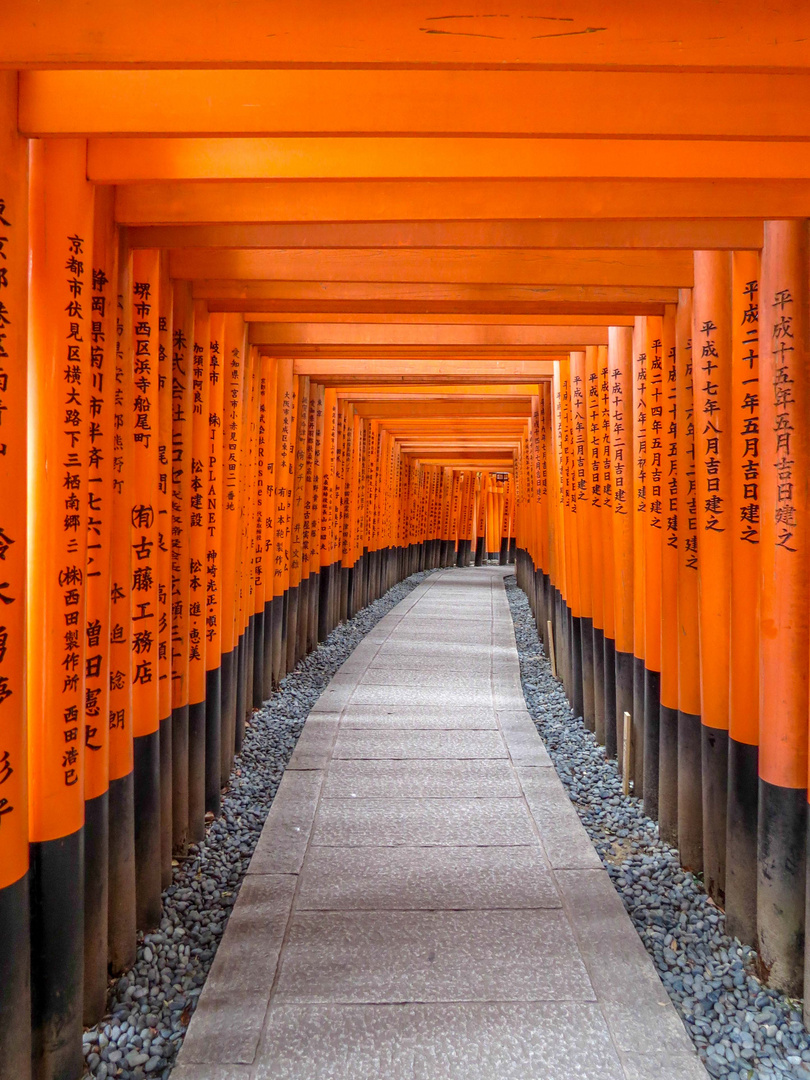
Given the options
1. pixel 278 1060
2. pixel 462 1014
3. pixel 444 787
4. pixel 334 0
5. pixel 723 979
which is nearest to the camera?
pixel 334 0

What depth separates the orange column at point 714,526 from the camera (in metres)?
3.58

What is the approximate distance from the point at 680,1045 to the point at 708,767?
4.31 feet

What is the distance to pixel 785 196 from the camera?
112 inches

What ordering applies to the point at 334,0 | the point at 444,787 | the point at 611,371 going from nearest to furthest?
1. the point at 334,0
2. the point at 444,787
3. the point at 611,371

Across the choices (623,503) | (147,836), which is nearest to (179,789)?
(147,836)

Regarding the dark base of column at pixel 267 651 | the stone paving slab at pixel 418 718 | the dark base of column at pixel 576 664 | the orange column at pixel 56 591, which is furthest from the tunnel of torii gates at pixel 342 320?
the dark base of column at pixel 267 651

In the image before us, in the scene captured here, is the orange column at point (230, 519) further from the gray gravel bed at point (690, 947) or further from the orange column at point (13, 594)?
the orange column at point (13, 594)

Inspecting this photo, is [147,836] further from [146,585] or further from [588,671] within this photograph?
[588,671]

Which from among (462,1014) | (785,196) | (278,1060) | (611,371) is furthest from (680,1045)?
(611,371)

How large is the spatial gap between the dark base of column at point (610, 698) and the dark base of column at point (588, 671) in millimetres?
595

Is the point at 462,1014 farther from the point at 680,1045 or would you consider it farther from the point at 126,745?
the point at 126,745

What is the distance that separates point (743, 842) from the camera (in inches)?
132

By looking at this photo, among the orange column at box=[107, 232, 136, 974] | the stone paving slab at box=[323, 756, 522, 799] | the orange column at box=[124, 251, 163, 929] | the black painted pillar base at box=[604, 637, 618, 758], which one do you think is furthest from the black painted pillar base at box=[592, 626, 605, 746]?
the orange column at box=[107, 232, 136, 974]

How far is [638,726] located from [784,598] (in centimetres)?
243
